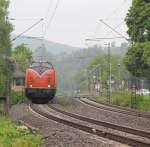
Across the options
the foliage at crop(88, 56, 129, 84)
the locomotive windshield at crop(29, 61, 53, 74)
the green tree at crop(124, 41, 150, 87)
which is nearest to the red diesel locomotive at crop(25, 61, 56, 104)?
the locomotive windshield at crop(29, 61, 53, 74)

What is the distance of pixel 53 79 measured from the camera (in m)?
43.7

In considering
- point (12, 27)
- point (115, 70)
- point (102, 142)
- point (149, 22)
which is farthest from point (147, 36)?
point (115, 70)

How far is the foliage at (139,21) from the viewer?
50.1 meters

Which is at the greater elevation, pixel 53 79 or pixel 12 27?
pixel 12 27

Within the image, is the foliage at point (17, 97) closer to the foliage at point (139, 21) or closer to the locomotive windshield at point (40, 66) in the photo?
the locomotive windshield at point (40, 66)

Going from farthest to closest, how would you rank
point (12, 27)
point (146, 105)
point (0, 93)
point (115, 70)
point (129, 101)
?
point (115, 70) → point (12, 27) → point (0, 93) → point (129, 101) → point (146, 105)

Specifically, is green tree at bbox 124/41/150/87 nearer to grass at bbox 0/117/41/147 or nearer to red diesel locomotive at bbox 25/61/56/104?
red diesel locomotive at bbox 25/61/56/104

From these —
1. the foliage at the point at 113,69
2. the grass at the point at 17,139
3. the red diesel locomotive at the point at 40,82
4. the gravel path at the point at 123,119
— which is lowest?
the gravel path at the point at 123,119

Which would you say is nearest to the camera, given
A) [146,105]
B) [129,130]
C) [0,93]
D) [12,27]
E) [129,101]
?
[129,130]

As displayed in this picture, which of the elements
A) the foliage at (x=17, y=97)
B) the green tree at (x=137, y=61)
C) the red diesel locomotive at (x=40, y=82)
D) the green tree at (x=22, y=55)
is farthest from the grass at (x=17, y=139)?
the green tree at (x=22, y=55)

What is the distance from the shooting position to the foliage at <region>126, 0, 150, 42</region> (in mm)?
50062

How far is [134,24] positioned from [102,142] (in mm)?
36975

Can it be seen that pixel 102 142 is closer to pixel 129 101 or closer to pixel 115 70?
pixel 129 101

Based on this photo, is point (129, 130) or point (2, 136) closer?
point (2, 136)
